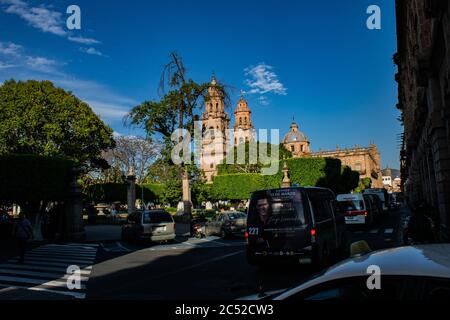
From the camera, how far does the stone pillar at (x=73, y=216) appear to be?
21766 mm

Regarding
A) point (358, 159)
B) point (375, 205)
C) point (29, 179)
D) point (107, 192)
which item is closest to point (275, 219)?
point (29, 179)

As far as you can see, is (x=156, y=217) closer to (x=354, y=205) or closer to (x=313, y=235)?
(x=313, y=235)

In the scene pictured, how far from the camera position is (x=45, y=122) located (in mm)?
39469

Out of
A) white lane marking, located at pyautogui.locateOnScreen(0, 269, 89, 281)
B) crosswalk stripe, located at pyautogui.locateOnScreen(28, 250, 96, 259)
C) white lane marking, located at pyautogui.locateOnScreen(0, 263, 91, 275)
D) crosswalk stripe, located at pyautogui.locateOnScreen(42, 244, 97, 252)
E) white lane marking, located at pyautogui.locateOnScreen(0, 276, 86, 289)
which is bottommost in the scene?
crosswalk stripe, located at pyautogui.locateOnScreen(42, 244, 97, 252)

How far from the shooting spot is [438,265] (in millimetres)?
2477

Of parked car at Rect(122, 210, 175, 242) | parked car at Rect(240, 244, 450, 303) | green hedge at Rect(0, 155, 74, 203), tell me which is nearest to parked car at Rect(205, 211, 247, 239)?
parked car at Rect(122, 210, 175, 242)

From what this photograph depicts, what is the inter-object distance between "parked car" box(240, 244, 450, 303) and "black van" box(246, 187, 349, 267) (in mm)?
6973

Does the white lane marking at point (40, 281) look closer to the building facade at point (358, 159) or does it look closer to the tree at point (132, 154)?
the tree at point (132, 154)

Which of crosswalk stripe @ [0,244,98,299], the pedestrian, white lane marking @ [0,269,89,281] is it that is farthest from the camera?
the pedestrian

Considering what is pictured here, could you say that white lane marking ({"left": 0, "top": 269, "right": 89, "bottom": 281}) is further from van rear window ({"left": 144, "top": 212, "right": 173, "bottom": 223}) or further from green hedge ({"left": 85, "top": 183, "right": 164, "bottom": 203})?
green hedge ({"left": 85, "top": 183, "right": 164, "bottom": 203})

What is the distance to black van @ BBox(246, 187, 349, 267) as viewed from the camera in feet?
32.7

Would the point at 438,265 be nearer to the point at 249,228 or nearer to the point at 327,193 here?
the point at 249,228

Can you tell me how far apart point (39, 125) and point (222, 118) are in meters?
60.5
